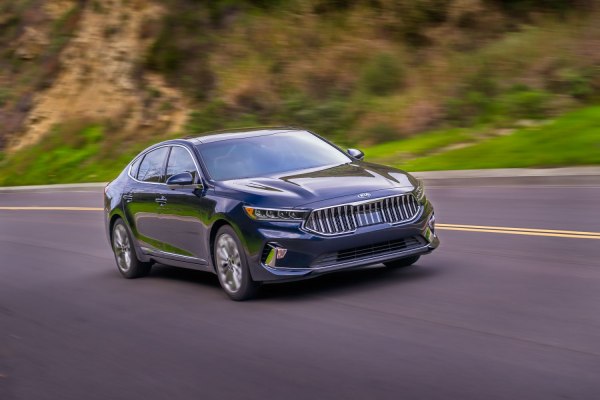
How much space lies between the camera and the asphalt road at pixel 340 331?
244 inches

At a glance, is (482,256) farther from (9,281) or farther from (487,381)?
(9,281)

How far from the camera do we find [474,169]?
63.0 feet

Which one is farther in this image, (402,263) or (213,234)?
Answer: (402,263)

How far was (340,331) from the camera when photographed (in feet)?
25.4

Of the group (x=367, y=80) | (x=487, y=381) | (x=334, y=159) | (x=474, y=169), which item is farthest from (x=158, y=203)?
(x=367, y=80)

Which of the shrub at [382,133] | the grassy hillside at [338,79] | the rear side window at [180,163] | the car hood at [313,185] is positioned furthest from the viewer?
the shrub at [382,133]

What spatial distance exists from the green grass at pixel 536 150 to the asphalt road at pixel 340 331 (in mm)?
5776

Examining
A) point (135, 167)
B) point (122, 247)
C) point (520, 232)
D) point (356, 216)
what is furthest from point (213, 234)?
point (520, 232)

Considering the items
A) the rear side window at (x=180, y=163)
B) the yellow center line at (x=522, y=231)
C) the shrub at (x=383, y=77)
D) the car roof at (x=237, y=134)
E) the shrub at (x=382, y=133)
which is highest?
the car roof at (x=237, y=134)

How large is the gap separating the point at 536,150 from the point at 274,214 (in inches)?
440

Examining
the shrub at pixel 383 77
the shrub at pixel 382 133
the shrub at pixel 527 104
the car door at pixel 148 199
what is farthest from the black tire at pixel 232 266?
the shrub at pixel 383 77

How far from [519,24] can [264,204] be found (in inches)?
804

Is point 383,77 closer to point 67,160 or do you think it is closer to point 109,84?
point 67,160

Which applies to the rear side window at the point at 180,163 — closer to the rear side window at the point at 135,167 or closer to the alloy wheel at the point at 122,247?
the rear side window at the point at 135,167
